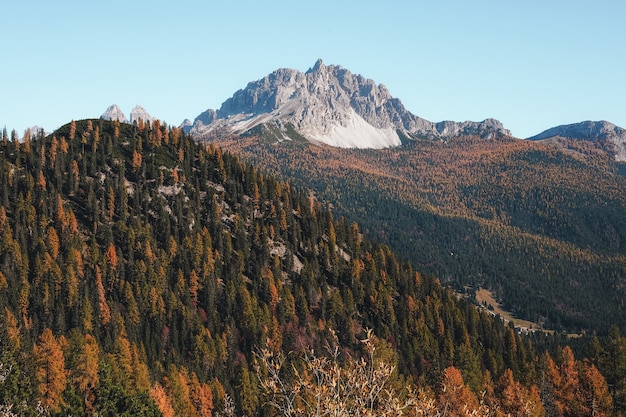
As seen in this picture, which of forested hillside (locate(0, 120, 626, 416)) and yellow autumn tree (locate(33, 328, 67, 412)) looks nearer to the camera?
yellow autumn tree (locate(33, 328, 67, 412))

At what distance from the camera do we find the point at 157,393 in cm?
11500

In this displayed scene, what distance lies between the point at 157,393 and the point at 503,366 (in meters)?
121

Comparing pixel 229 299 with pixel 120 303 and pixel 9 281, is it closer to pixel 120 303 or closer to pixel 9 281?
pixel 120 303

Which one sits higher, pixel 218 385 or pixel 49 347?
pixel 49 347

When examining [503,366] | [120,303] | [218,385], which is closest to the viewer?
[218,385]

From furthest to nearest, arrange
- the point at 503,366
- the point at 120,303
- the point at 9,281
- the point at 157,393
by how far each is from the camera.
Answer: the point at 503,366
the point at 120,303
the point at 9,281
the point at 157,393

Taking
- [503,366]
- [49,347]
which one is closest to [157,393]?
[49,347]

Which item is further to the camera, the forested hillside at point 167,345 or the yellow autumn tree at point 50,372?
the forested hillside at point 167,345

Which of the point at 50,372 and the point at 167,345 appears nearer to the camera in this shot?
the point at 50,372

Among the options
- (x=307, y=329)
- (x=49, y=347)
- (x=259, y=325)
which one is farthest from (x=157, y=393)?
(x=307, y=329)

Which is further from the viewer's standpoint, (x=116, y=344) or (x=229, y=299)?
(x=229, y=299)

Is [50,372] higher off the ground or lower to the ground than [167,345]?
higher

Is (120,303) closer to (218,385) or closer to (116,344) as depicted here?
(116,344)

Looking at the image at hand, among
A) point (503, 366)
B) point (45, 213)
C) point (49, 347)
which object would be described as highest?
point (45, 213)
